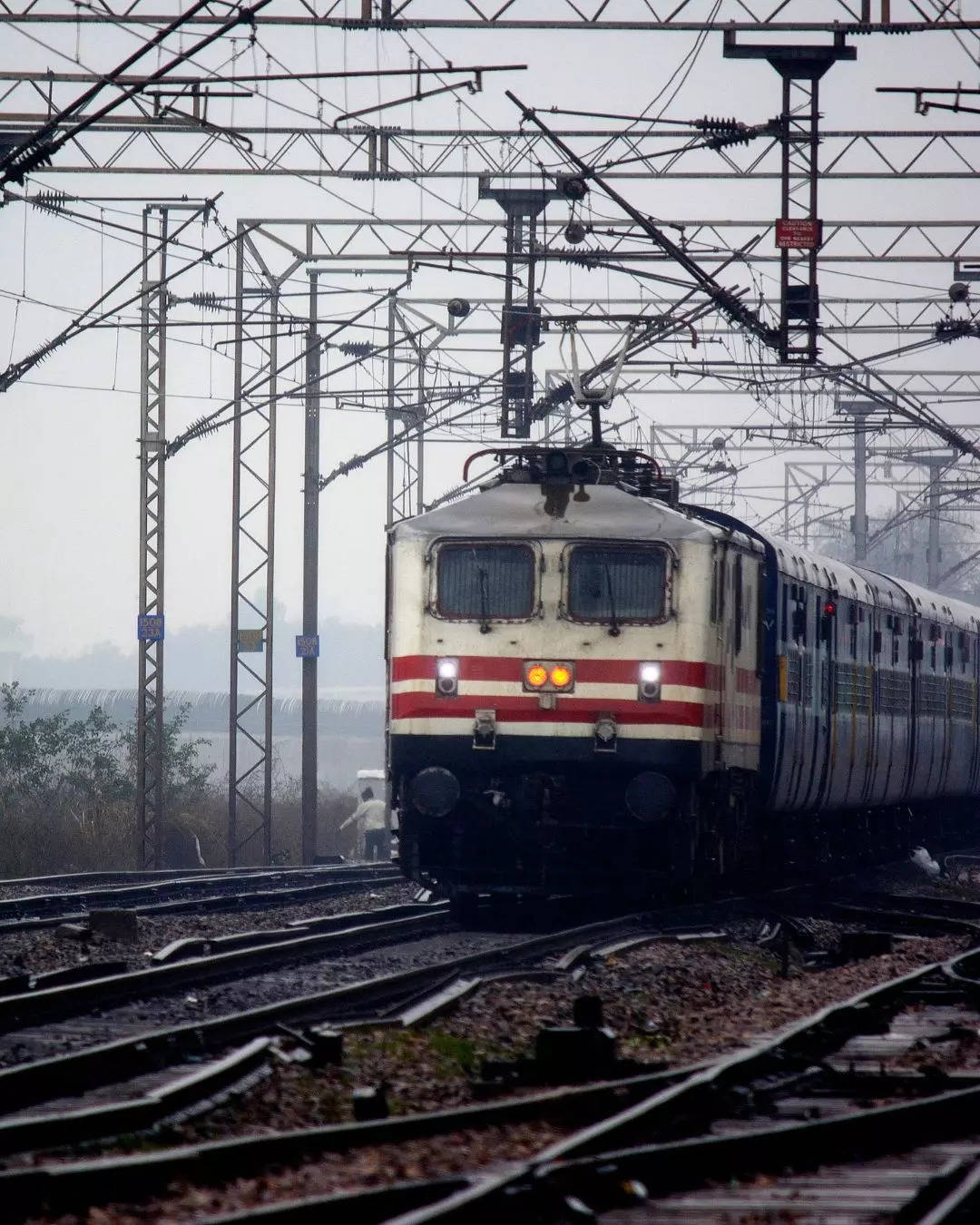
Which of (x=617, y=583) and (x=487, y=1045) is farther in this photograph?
(x=617, y=583)

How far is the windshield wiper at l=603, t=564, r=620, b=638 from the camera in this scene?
15.1m

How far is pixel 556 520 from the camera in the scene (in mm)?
15516

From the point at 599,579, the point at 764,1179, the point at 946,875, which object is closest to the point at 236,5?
the point at 599,579

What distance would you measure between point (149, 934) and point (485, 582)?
12.1 ft

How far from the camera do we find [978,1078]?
7.99 meters

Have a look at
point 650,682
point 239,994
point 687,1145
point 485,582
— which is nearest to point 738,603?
point 650,682

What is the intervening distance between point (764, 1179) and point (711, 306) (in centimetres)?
2054

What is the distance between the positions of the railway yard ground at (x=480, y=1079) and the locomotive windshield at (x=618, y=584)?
254 centimetres

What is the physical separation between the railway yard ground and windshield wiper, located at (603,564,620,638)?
2.39 m

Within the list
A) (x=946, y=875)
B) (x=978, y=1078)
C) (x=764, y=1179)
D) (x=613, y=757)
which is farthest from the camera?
(x=946, y=875)

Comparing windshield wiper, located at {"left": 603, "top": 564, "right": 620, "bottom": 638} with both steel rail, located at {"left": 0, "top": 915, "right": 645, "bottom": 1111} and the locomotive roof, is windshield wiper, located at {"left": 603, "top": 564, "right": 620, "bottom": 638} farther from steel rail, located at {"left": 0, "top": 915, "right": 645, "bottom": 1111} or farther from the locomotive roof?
steel rail, located at {"left": 0, "top": 915, "right": 645, "bottom": 1111}

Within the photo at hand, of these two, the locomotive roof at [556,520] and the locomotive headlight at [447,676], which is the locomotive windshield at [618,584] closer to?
the locomotive roof at [556,520]

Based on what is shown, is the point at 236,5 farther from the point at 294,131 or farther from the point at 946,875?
the point at 946,875

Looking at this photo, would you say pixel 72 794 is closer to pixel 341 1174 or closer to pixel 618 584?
pixel 618 584
